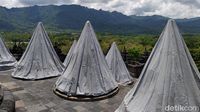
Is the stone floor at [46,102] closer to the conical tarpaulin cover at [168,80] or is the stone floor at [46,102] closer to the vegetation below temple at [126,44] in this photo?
the conical tarpaulin cover at [168,80]

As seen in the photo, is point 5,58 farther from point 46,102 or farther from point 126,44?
point 126,44

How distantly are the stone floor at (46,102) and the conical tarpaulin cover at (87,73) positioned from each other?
55 centimetres

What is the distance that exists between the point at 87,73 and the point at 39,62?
15.1 feet

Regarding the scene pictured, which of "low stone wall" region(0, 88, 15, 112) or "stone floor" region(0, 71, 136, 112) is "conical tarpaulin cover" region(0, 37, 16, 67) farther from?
"low stone wall" region(0, 88, 15, 112)

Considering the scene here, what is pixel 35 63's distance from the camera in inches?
562

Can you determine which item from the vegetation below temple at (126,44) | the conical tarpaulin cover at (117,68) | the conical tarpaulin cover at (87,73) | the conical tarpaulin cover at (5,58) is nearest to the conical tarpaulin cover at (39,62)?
the conical tarpaulin cover at (5,58)

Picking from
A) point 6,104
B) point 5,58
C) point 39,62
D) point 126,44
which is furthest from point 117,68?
point 126,44

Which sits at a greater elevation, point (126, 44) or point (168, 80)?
point (168, 80)

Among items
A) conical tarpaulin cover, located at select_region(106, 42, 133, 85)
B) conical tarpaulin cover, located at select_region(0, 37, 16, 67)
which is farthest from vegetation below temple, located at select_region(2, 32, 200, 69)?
conical tarpaulin cover, located at select_region(106, 42, 133, 85)

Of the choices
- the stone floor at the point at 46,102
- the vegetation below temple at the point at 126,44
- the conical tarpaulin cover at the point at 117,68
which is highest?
the conical tarpaulin cover at the point at 117,68

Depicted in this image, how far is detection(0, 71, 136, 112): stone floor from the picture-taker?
9.33m

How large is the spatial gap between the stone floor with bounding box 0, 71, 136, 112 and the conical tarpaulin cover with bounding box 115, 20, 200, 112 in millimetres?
2227

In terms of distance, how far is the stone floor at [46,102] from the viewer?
30.6 feet

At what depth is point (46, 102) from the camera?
10094mm
